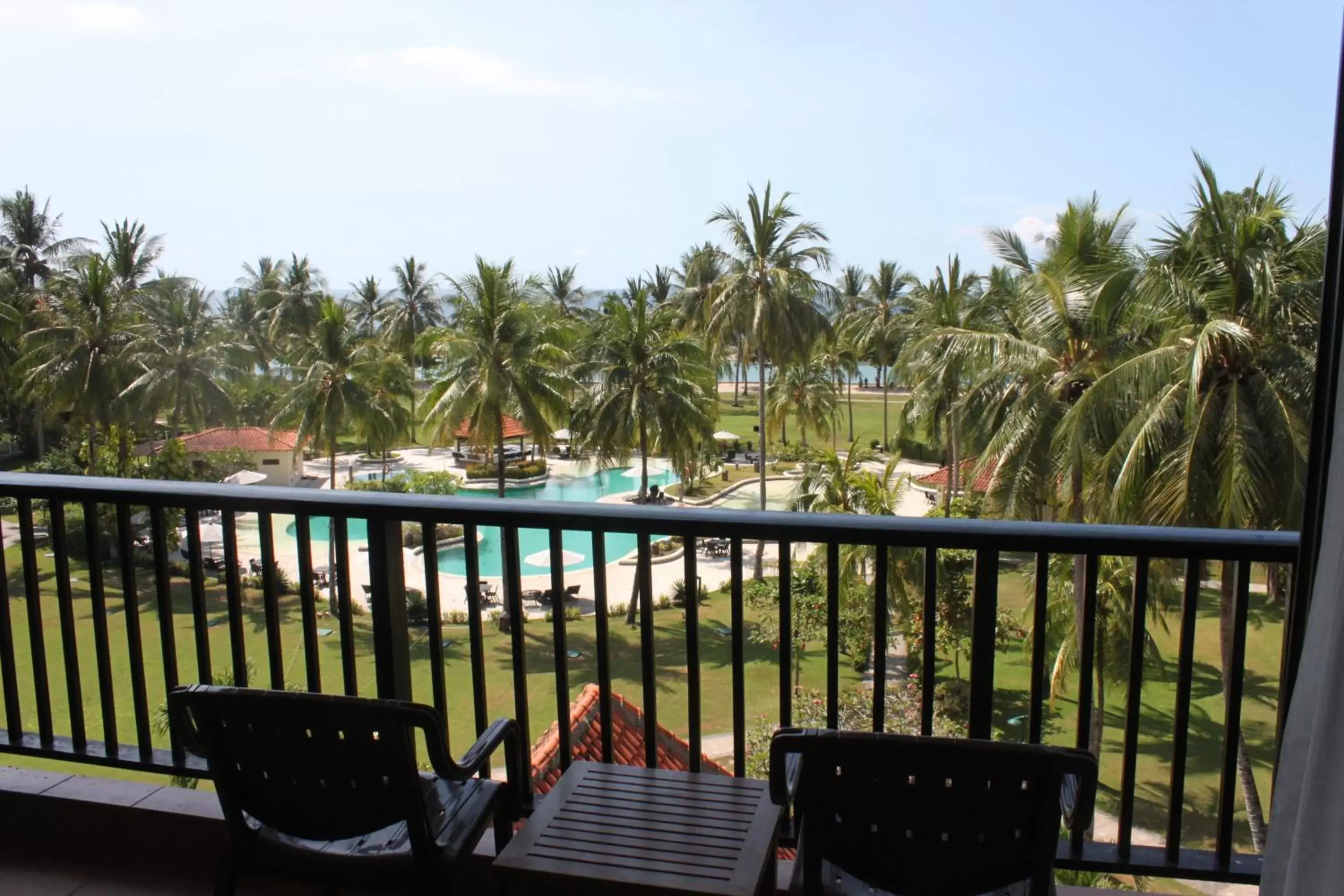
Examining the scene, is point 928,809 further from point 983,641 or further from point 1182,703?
point 1182,703

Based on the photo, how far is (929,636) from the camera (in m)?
1.87

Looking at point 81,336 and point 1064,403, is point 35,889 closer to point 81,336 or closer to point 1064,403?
point 1064,403

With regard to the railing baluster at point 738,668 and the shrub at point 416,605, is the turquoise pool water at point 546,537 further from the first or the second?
the railing baluster at point 738,668

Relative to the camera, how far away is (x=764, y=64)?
2648 cm

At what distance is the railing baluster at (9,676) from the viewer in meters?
2.38

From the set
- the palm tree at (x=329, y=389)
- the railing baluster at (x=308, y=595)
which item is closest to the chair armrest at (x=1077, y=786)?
the railing baluster at (x=308, y=595)

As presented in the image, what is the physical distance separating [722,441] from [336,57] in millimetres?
22617

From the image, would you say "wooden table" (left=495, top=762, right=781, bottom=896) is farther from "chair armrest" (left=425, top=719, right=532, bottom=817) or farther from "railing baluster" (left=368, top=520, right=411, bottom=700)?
"railing baluster" (left=368, top=520, right=411, bottom=700)

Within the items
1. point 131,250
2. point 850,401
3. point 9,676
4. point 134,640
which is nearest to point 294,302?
point 131,250

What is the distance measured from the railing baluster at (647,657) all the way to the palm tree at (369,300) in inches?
1841

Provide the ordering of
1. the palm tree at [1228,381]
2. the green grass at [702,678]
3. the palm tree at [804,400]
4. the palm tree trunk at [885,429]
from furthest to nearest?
the palm tree trunk at [885,429], the palm tree at [804,400], the green grass at [702,678], the palm tree at [1228,381]

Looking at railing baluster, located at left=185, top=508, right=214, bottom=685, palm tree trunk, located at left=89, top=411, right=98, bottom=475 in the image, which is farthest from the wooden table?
palm tree trunk, located at left=89, top=411, right=98, bottom=475

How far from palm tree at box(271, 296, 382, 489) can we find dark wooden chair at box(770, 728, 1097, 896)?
2712 centimetres

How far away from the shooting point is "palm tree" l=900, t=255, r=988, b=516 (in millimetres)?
19875
